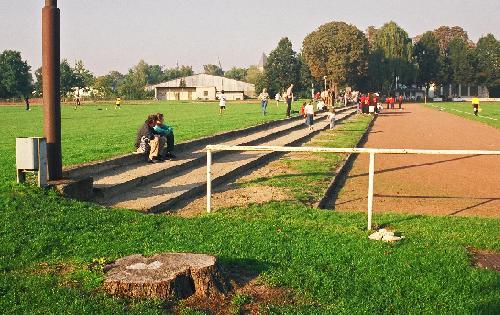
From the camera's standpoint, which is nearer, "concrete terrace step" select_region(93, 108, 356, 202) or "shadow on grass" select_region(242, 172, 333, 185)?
"concrete terrace step" select_region(93, 108, 356, 202)

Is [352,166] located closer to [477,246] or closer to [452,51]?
[477,246]

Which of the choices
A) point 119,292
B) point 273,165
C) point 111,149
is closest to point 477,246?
point 119,292

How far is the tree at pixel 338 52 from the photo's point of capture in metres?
72.0

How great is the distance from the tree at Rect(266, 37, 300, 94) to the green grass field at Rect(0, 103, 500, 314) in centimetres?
8830

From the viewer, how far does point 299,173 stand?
12.8 m

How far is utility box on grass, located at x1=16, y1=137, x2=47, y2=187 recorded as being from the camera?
7.72 meters

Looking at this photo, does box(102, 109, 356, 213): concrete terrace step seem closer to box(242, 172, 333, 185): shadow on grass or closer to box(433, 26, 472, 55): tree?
box(242, 172, 333, 185): shadow on grass

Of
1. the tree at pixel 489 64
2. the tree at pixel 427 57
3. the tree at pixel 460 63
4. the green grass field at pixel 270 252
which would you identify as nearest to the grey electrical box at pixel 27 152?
the green grass field at pixel 270 252

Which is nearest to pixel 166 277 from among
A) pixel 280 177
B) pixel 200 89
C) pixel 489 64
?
pixel 280 177

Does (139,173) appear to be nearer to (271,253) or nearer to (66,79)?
(271,253)

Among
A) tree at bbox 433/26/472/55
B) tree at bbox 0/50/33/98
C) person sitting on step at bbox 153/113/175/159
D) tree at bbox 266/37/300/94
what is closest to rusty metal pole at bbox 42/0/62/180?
person sitting on step at bbox 153/113/175/159

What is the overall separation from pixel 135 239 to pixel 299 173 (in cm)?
689

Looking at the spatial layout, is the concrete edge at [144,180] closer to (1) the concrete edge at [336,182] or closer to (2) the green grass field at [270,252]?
(2) the green grass field at [270,252]

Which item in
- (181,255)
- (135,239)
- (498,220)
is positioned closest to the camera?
(181,255)
